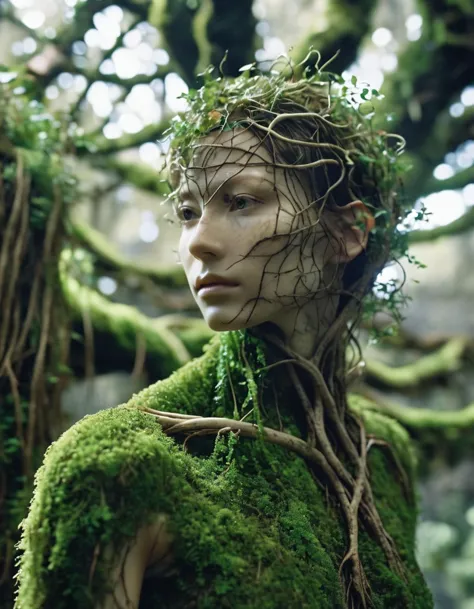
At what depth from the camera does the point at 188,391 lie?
4.02 feet

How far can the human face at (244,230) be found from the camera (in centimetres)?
113

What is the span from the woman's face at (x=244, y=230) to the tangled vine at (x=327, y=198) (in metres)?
0.02

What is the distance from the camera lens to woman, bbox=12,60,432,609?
831mm

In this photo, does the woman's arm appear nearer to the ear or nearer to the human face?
the human face

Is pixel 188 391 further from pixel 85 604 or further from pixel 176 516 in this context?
pixel 85 604

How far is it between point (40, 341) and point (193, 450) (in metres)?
1.01

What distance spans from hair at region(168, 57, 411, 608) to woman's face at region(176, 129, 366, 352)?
0.03 metres

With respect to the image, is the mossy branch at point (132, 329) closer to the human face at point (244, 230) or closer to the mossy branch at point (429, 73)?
the human face at point (244, 230)

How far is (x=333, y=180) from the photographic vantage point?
1.30m

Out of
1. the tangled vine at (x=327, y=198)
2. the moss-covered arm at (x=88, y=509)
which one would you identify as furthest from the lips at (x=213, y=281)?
the moss-covered arm at (x=88, y=509)

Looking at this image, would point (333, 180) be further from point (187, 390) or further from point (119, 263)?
point (119, 263)

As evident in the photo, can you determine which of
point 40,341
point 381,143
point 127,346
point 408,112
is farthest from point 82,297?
point 408,112

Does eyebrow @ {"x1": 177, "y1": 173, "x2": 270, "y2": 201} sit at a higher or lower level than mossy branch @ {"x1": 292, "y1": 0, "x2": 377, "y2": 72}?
lower

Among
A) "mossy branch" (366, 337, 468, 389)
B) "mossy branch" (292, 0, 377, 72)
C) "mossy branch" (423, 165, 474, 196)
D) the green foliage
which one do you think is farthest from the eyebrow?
"mossy branch" (423, 165, 474, 196)
